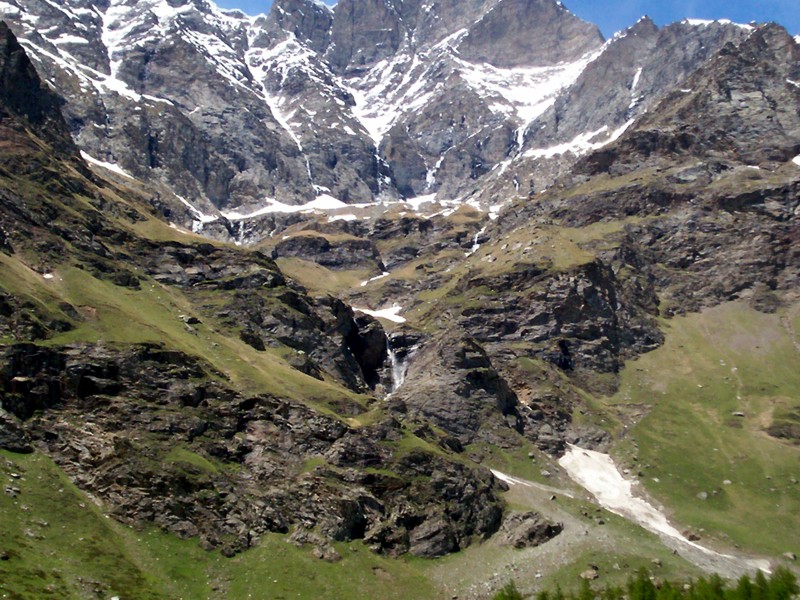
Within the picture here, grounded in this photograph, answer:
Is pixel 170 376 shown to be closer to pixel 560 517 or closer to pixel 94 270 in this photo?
pixel 94 270

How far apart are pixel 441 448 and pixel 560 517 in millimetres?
25103

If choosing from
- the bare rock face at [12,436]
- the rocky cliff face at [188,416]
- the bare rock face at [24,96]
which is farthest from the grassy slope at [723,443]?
the bare rock face at [24,96]

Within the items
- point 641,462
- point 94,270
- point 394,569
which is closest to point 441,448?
point 394,569

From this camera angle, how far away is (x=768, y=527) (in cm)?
13012

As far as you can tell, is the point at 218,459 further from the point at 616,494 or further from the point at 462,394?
the point at 616,494

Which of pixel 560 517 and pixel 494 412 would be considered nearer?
pixel 560 517

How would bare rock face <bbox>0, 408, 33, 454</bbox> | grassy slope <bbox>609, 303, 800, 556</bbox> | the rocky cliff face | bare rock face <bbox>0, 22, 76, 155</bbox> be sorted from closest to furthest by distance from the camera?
bare rock face <bbox>0, 408, 33, 454</bbox> < the rocky cliff face < grassy slope <bbox>609, 303, 800, 556</bbox> < bare rock face <bbox>0, 22, 76, 155</bbox>

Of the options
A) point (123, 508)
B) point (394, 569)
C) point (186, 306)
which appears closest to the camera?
point (123, 508)

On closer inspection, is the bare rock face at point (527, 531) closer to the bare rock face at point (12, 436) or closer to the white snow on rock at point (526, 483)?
the white snow on rock at point (526, 483)

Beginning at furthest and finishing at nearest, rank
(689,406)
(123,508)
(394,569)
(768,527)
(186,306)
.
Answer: (689,406)
(186,306)
(768,527)
(394,569)
(123,508)

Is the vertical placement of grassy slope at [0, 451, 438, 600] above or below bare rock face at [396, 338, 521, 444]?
below

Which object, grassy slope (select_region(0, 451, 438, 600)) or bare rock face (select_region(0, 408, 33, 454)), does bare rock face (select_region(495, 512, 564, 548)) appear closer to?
grassy slope (select_region(0, 451, 438, 600))

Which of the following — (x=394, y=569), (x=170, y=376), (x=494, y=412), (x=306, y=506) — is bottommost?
(x=394, y=569)

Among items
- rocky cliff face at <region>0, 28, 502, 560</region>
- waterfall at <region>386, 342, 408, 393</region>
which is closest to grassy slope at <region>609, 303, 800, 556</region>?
rocky cliff face at <region>0, 28, 502, 560</region>
